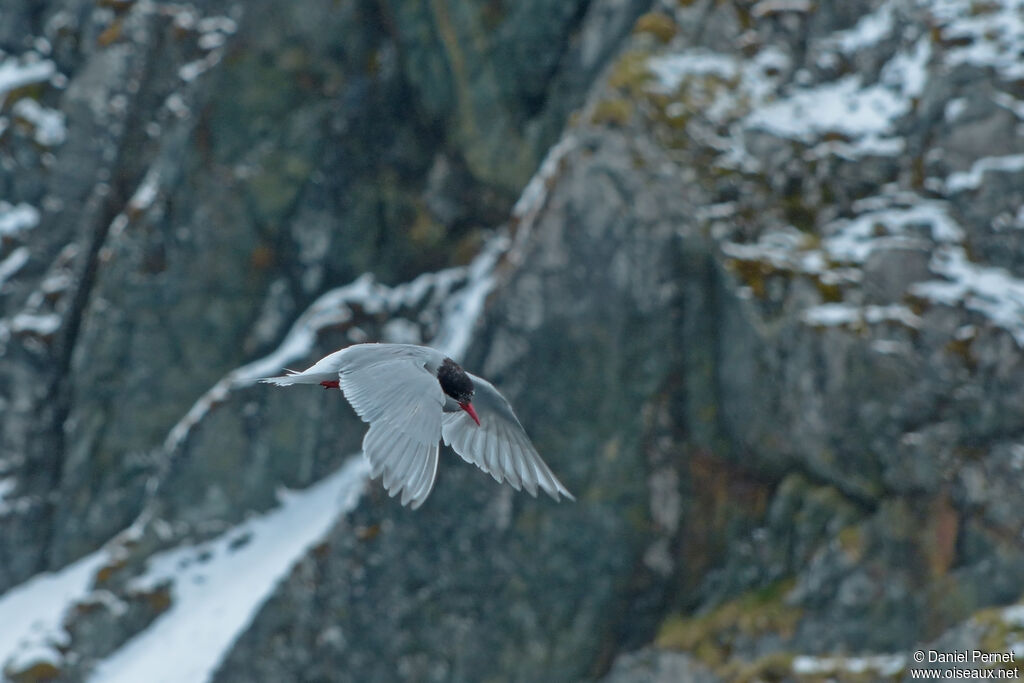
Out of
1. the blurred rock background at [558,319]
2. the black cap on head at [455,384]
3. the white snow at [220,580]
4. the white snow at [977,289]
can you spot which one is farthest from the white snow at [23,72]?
the black cap on head at [455,384]

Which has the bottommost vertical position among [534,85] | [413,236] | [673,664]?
[673,664]

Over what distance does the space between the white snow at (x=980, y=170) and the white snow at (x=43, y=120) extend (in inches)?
586

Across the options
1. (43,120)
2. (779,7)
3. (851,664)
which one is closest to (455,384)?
(851,664)

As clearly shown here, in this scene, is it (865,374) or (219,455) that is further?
(219,455)

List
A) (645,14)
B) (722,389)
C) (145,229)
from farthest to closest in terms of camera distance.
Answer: (145,229) → (645,14) → (722,389)

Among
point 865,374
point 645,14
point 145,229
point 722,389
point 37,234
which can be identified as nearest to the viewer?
point 865,374

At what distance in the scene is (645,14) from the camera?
739 inches

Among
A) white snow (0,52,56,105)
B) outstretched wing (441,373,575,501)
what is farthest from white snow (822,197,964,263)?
white snow (0,52,56,105)

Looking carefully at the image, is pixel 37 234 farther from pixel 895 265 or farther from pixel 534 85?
pixel 895 265

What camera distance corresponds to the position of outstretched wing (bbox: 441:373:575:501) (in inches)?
340

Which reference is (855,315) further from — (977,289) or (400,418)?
(400,418)

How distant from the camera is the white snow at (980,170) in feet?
47.4

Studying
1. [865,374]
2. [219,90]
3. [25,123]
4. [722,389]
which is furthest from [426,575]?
[25,123]

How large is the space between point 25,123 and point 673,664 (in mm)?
14645
